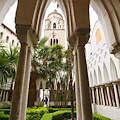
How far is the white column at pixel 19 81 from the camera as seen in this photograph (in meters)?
2.03

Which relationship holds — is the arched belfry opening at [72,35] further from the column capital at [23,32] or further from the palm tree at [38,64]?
the palm tree at [38,64]

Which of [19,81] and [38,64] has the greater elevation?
[38,64]

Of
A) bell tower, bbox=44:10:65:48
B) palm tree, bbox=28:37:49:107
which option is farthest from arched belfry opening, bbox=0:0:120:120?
bell tower, bbox=44:10:65:48

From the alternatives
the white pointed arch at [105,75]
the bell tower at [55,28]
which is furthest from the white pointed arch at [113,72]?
the bell tower at [55,28]

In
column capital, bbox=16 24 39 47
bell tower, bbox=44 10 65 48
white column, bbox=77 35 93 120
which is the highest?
bell tower, bbox=44 10 65 48

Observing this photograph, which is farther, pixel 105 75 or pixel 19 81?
pixel 105 75

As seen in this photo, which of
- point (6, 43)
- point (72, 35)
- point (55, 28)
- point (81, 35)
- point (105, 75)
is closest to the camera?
point (81, 35)

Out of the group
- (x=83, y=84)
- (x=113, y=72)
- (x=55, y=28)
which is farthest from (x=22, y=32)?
(x=55, y=28)

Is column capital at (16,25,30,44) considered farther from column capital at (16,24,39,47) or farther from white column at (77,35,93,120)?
white column at (77,35,93,120)

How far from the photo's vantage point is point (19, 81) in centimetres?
225

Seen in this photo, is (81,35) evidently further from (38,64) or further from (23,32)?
(38,64)

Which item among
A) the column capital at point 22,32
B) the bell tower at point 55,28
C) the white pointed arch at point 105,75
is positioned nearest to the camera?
the column capital at point 22,32

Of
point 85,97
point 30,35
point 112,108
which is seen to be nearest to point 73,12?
point 30,35

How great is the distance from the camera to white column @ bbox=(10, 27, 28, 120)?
80.1 inches
